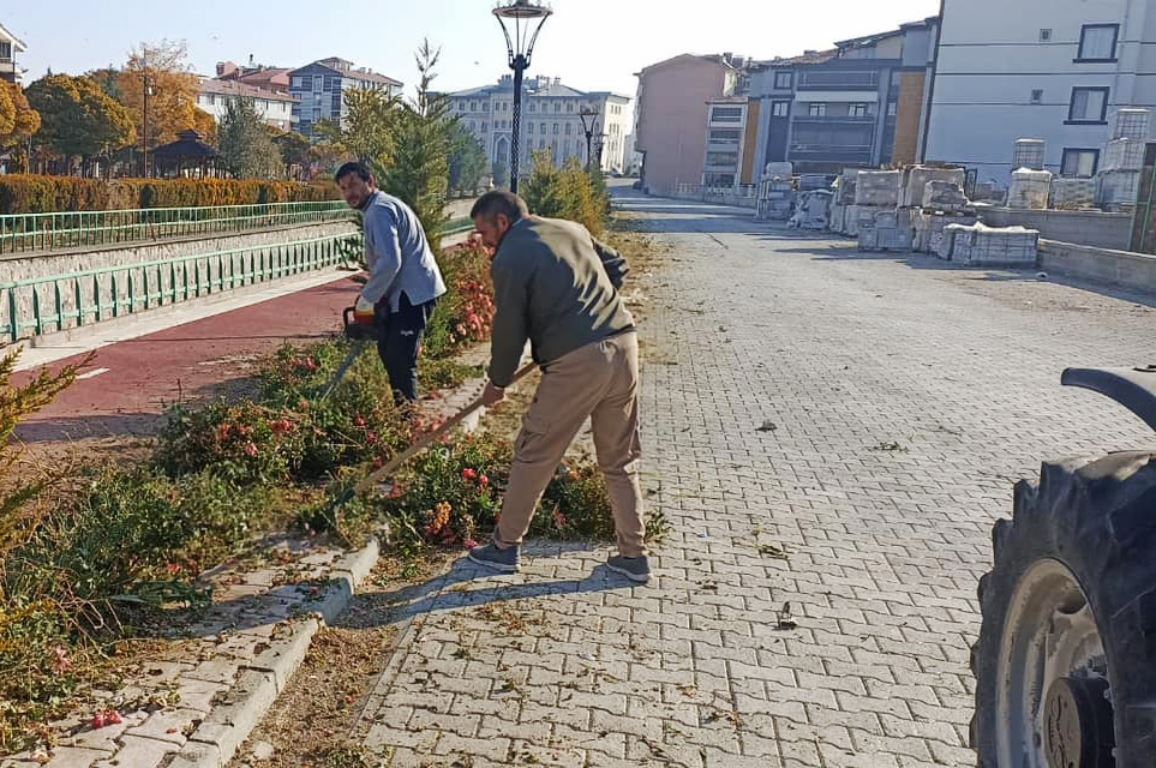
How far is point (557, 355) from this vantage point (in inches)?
165

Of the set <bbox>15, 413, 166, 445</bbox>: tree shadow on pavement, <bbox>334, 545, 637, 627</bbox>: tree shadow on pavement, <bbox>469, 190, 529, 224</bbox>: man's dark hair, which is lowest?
<bbox>15, 413, 166, 445</bbox>: tree shadow on pavement

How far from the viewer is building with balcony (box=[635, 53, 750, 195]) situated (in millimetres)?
97375

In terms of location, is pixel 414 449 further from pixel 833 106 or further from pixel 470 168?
pixel 833 106

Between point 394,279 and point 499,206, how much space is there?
2098mm

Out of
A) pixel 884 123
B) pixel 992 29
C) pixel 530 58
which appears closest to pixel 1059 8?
pixel 992 29

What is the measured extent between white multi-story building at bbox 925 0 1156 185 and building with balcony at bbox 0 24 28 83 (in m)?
49.5

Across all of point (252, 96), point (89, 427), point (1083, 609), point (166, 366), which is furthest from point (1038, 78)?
point (252, 96)

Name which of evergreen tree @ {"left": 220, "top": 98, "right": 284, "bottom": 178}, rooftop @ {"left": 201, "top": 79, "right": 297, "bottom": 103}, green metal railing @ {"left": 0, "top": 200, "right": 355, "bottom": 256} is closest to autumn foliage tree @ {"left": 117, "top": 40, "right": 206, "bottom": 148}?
evergreen tree @ {"left": 220, "top": 98, "right": 284, "bottom": 178}

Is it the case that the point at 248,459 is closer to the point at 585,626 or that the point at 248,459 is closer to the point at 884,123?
the point at 585,626

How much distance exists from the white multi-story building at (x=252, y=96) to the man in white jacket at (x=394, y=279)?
81.6 metres

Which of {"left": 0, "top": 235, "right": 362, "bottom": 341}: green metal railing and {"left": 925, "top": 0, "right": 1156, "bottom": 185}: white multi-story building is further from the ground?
{"left": 925, "top": 0, "right": 1156, "bottom": 185}: white multi-story building

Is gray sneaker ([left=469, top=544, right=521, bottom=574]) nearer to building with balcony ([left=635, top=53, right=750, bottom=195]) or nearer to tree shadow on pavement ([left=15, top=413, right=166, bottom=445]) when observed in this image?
tree shadow on pavement ([left=15, top=413, right=166, bottom=445])

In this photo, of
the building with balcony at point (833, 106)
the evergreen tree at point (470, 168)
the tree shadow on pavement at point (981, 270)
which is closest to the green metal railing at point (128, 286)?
the tree shadow on pavement at point (981, 270)

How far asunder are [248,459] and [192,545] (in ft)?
3.88
